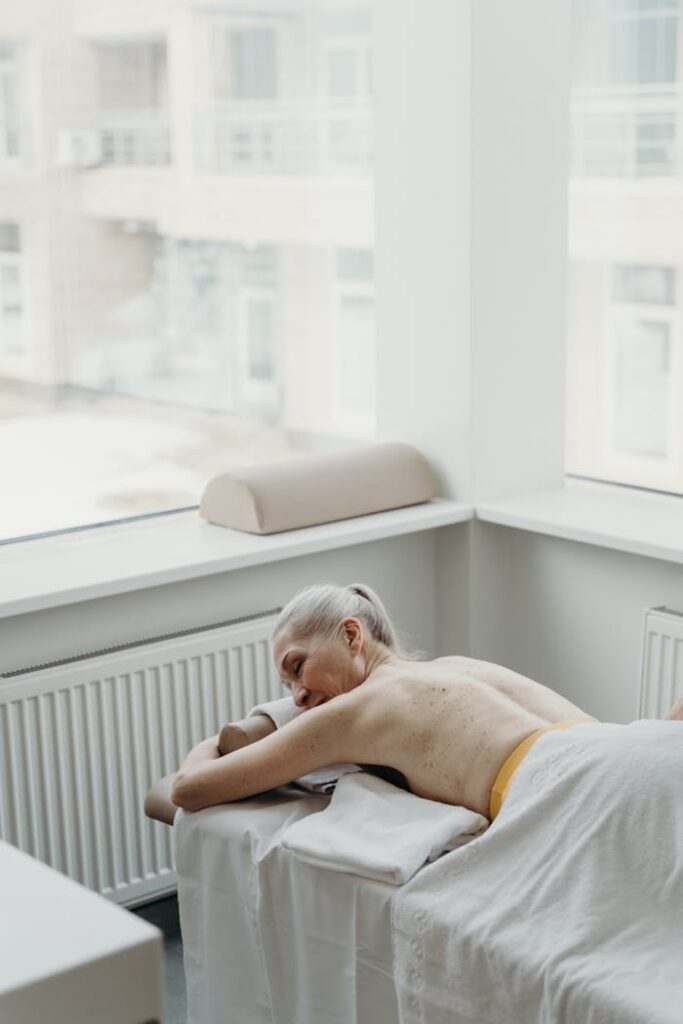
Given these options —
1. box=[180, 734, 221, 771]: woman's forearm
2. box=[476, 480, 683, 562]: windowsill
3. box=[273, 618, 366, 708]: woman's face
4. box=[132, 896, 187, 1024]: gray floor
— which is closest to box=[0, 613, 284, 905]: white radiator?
box=[132, 896, 187, 1024]: gray floor

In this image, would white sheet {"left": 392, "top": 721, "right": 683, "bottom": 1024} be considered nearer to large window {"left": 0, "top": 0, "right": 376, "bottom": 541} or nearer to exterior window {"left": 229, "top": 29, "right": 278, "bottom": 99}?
large window {"left": 0, "top": 0, "right": 376, "bottom": 541}

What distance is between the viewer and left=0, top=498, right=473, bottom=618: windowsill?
2805 millimetres

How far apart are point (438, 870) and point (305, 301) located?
70.1 inches

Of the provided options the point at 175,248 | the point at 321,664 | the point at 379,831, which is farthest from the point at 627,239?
the point at 379,831

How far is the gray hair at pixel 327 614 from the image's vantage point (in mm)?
2455

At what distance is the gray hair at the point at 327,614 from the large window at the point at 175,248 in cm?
93

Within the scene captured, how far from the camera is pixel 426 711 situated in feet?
7.70

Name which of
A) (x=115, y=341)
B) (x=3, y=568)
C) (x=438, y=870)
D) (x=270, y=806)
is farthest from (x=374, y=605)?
(x=115, y=341)

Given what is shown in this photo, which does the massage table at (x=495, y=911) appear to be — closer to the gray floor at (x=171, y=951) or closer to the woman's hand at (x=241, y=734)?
the woman's hand at (x=241, y=734)

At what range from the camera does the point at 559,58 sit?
3342 millimetres

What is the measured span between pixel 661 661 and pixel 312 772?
95cm

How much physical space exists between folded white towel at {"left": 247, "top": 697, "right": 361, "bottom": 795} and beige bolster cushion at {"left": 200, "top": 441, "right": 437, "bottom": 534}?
0.70 metres

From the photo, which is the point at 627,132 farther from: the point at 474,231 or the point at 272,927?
the point at 272,927

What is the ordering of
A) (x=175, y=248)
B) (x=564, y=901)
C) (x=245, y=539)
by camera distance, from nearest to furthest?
(x=564, y=901), (x=245, y=539), (x=175, y=248)
